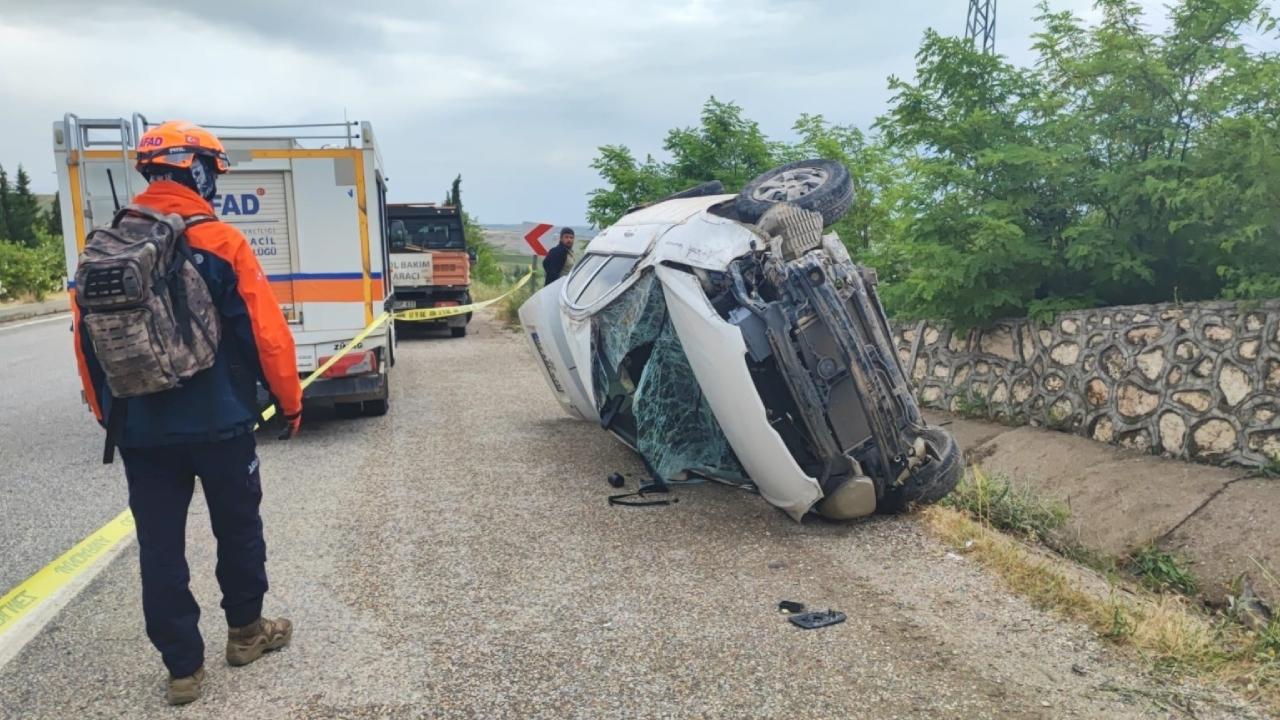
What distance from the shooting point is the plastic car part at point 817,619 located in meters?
4.16

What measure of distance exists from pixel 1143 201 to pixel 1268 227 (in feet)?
4.52

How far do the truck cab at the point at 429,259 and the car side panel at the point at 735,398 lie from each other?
13571 mm

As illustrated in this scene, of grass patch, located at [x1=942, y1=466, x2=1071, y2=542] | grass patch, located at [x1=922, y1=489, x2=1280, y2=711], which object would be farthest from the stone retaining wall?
grass patch, located at [x1=922, y1=489, x2=1280, y2=711]

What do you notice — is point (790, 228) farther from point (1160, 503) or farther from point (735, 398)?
point (1160, 503)

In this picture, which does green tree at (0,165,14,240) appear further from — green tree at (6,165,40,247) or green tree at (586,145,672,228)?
green tree at (586,145,672,228)

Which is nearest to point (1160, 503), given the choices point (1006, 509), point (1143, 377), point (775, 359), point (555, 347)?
point (1143, 377)

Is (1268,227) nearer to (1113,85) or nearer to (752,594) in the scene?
(1113,85)

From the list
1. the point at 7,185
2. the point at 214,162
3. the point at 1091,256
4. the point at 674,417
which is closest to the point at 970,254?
the point at 1091,256

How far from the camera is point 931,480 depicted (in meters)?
5.54

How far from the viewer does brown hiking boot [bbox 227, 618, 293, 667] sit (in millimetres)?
3836

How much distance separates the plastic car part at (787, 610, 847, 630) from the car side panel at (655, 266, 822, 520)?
102 cm

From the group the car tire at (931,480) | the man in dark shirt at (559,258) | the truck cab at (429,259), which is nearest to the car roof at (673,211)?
the car tire at (931,480)

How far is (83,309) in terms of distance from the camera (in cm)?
331

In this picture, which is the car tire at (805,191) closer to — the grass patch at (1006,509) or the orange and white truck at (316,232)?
the grass patch at (1006,509)
